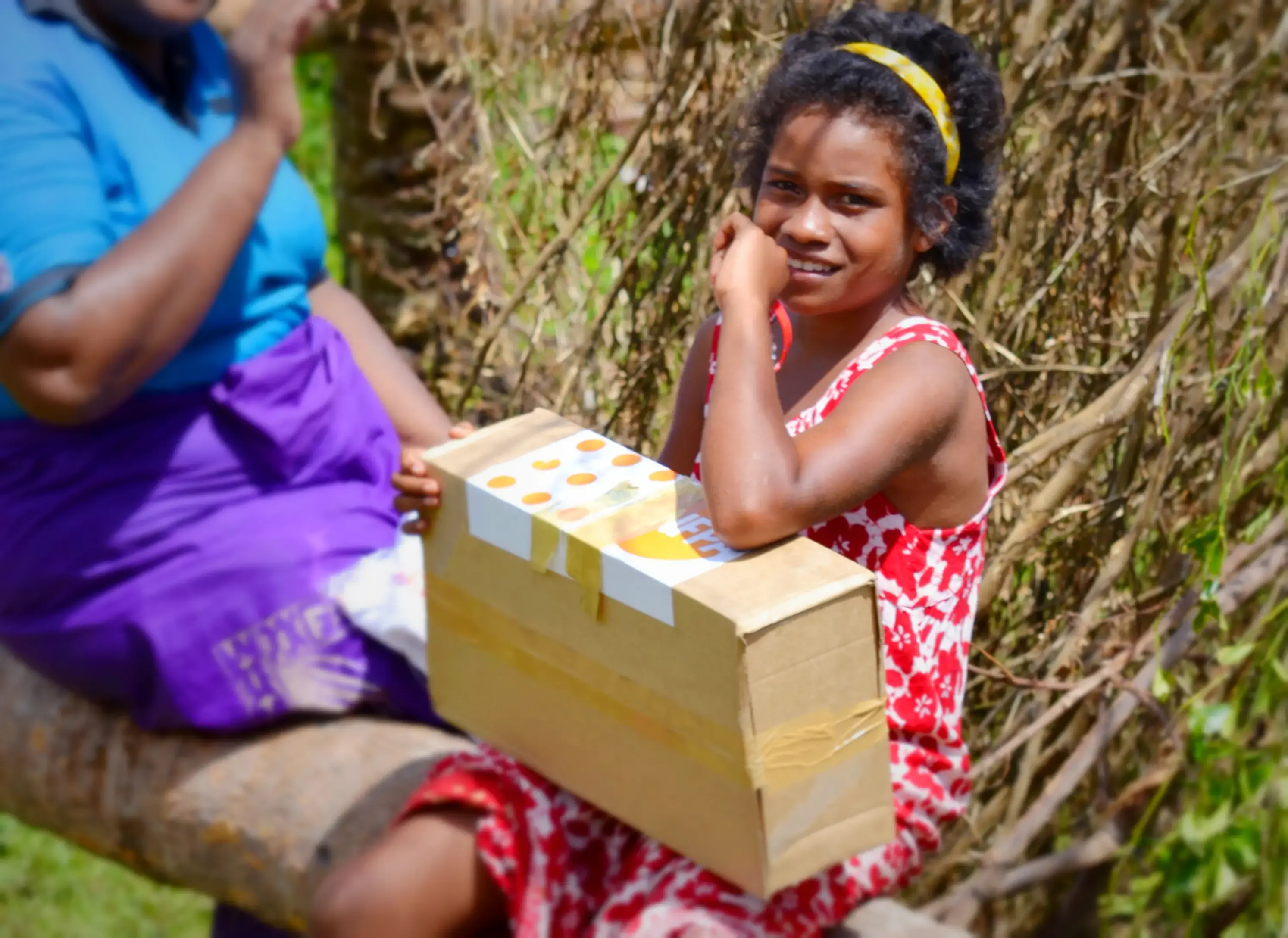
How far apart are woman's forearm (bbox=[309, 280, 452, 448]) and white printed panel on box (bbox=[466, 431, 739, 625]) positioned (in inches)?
33.2

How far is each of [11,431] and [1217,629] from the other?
1.90 metres

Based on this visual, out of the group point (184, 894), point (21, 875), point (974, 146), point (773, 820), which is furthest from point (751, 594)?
point (21, 875)

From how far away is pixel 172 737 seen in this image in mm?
2172

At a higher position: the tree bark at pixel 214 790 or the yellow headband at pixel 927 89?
the yellow headband at pixel 927 89

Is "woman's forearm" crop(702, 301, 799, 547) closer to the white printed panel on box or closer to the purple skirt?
the white printed panel on box

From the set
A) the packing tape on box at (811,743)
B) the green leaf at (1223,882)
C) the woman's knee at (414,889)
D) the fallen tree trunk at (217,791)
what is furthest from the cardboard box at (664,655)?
the green leaf at (1223,882)

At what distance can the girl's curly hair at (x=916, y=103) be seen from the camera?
6.11ft

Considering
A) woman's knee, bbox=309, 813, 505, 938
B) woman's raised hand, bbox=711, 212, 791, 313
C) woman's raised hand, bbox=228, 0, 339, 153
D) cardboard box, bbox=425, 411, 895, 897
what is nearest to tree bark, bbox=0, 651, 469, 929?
woman's knee, bbox=309, 813, 505, 938

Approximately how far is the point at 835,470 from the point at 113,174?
1187 mm

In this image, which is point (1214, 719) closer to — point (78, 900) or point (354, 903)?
point (354, 903)

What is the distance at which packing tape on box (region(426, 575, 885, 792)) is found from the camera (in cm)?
148

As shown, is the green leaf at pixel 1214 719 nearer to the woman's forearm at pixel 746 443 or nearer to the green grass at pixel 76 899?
the woman's forearm at pixel 746 443

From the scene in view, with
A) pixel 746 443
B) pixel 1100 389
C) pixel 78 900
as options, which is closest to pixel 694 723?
pixel 746 443

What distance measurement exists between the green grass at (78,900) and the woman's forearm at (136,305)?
1794 mm
